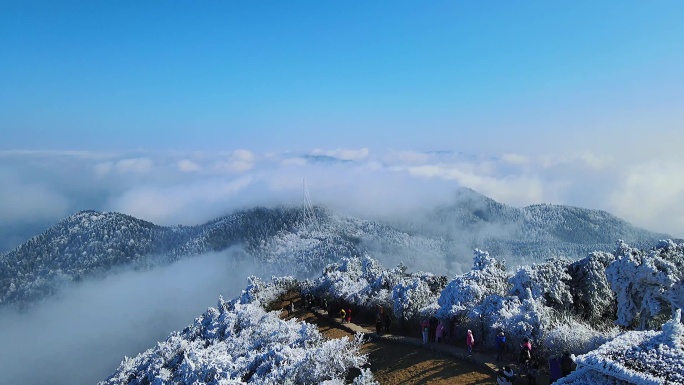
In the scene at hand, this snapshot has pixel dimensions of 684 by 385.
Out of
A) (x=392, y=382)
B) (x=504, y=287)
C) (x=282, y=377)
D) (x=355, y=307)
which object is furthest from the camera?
(x=355, y=307)

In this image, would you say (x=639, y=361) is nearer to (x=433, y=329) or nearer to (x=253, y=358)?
(x=433, y=329)

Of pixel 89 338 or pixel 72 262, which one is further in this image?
pixel 72 262

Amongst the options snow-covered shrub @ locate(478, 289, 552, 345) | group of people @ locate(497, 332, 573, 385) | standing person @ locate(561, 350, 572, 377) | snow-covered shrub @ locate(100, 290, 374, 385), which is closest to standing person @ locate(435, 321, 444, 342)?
snow-covered shrub @ locate(478, 289, 552, 345)

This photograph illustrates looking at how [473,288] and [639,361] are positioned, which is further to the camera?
[473,288]

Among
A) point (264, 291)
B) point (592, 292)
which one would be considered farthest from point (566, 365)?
point (264, 291)

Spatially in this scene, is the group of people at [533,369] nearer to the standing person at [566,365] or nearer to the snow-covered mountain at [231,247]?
the standing person at [566,365]

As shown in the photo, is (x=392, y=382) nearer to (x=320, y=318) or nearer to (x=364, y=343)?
(x=364, y=343)

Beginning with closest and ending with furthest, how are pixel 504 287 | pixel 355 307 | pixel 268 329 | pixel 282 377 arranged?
pixel 282 377 < pixel 268 329 < pixel 504 287 < pixel 355 307

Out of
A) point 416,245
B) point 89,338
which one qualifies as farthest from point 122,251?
point 416,245
